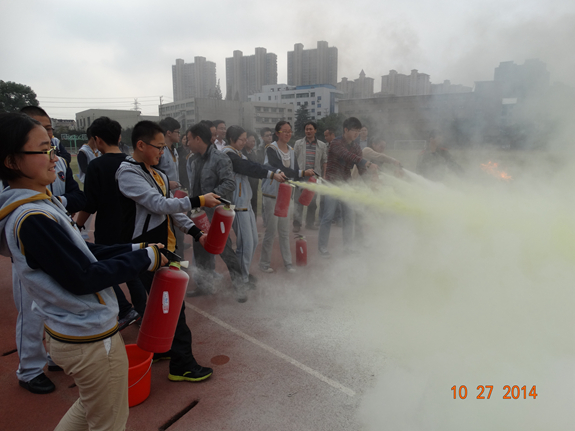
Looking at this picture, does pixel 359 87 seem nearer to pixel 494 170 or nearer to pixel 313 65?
pixel 313 65

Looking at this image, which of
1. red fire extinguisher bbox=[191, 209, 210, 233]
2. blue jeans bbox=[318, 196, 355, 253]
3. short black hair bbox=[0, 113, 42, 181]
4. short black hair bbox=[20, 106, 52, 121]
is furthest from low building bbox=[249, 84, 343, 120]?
short black hair bbox=[0, 113, 42, 181]

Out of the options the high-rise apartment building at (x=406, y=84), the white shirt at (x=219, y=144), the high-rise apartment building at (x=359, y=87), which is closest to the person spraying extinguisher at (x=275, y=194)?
the white shirt at (x=219, y=144)

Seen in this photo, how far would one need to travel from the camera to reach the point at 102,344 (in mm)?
1627

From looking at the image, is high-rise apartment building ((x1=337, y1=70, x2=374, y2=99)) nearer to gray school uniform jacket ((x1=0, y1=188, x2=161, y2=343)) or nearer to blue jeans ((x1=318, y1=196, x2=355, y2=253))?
blue jeans ((x1=318, y1=196, x2=355, y2=253))

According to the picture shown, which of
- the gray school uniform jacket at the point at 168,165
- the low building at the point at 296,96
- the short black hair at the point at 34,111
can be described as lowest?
the gray school uniform jacket at the point at 168,165

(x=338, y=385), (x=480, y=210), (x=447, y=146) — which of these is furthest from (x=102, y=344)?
(x=447, y=146)

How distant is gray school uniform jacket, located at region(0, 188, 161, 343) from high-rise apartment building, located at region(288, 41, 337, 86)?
8.80 metres

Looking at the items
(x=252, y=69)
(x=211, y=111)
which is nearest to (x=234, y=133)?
(x=252, y=69)

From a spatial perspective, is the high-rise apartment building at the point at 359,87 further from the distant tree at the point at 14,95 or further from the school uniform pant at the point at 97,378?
the distant tree at the point at 14,95

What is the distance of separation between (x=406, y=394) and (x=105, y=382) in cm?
200

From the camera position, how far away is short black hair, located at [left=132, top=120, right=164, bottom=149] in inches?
107

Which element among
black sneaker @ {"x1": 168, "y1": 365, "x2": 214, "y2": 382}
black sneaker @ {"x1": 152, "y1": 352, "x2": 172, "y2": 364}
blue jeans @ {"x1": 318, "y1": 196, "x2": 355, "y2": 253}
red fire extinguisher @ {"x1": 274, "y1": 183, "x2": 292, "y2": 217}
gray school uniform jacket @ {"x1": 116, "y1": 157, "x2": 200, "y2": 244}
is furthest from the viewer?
blue jeans @ {"x1": 318, "y1": 196, "x2": 355, "y2": 253}

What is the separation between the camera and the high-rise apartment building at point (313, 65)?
387 inches
